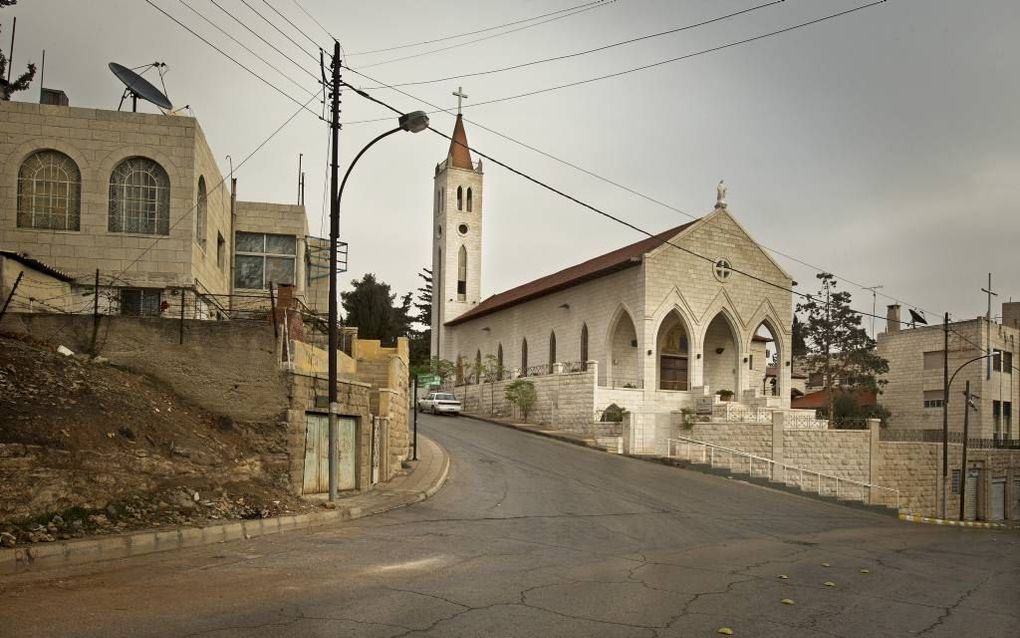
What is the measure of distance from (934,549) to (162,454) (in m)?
14.2

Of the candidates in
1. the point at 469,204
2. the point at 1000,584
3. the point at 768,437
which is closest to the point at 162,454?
the point at 1000,584

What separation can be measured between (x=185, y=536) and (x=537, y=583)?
511 cm

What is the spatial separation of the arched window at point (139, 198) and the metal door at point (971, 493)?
36.5 metres

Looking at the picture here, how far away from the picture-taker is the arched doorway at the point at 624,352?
153 ft

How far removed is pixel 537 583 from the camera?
32.7 ft

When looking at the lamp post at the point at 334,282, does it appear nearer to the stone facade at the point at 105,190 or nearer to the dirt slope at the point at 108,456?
the dirt slope at the point at 108,456

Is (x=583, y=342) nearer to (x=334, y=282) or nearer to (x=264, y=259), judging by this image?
(x=264, y=259)

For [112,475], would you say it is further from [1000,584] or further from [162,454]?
[1000,584]

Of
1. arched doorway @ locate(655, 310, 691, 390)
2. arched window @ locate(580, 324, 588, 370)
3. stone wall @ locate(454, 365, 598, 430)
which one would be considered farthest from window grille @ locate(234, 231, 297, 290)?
arched doorway @ locate(655, 310, 691, 390)

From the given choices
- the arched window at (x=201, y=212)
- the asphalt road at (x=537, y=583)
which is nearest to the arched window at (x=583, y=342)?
the arched window at (x=201, y=212)

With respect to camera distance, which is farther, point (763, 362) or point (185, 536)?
point (763, 362)

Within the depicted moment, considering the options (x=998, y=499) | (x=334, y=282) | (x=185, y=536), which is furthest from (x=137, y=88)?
(x=998, y=499)

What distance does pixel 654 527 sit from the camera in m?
17.0

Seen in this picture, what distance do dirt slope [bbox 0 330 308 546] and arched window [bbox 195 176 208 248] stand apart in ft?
33.7
